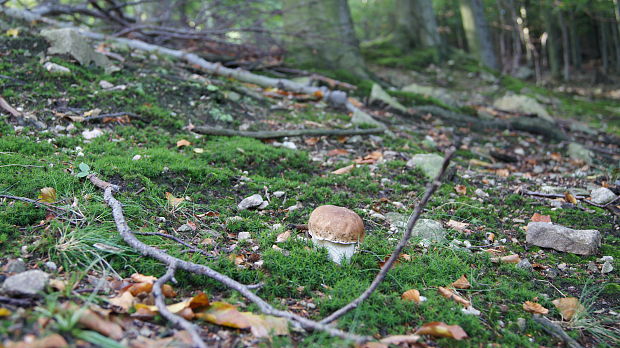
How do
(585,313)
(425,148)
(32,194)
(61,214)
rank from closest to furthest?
(585,313)
(61,214)
(32,194)
(425,148)

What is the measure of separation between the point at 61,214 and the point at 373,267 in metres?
2.06

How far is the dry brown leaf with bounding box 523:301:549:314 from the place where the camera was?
99.3 inches

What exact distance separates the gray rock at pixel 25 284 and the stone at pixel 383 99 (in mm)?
5989

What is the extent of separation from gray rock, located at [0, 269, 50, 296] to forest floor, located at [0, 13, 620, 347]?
0.05 meters

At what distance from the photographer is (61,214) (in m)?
2.70

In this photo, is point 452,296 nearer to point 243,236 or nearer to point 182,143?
point 243,236

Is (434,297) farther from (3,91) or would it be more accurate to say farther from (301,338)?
(3,91)

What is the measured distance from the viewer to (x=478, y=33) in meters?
15.5

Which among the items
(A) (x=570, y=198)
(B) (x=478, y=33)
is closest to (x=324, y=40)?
(A) (x=570, y=198)

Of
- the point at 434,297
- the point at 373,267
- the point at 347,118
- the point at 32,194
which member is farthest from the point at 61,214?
the point at 347,118

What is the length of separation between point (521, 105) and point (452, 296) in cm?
735

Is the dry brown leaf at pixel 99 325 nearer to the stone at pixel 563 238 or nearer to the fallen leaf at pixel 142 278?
the fallen leaf at pixel 142 278

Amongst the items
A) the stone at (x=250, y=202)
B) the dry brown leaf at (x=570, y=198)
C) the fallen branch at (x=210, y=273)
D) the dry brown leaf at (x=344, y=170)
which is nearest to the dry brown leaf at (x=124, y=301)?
the fallen branch at (x=210, y=273)

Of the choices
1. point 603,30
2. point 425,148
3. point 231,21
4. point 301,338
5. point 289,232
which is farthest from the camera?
point 603,30
